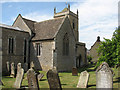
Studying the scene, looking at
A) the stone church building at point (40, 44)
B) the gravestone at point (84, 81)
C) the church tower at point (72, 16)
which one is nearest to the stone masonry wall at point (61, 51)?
the stone church building at point (40, 44)

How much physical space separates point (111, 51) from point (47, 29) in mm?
14288

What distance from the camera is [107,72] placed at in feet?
22.2

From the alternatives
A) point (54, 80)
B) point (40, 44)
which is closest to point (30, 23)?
point (40, 44)

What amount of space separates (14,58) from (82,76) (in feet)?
46.3

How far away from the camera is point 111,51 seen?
1144 centimetres

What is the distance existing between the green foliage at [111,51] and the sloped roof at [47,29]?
1063 cm

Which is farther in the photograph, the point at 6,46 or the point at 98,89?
the point at 6,46

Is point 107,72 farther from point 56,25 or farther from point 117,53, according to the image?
point 56,25

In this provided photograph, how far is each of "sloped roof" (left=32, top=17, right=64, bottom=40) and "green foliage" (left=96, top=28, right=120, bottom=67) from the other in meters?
10.6

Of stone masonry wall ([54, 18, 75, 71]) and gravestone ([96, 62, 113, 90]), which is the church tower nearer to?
stone masonry wall ([54, 18, 75, 71])

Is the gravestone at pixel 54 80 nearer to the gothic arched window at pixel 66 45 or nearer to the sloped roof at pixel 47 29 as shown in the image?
the sloped roof at pixel 47 29

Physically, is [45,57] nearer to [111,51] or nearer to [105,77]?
[111,51]

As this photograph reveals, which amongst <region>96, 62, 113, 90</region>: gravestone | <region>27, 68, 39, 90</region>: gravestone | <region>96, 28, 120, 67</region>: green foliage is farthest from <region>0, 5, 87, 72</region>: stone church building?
<region>96, 62, 113, 90</region>: gravestone

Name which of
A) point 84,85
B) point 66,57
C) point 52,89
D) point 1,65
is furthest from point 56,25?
point 52,89
